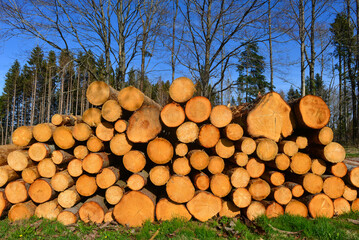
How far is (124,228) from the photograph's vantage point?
10.1 feet

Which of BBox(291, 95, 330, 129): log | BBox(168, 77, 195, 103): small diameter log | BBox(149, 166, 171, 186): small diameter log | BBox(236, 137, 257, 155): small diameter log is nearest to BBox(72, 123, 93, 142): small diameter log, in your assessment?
BBox(149, 166, 171, 186): small diameter log

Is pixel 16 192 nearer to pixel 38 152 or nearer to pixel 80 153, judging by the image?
pixel 38 152

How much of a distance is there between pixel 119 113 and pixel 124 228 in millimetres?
1727

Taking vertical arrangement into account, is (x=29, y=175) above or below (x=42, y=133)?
below

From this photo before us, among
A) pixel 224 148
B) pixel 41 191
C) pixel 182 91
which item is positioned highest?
pixel 182 91

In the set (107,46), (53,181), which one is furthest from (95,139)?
(107,46)

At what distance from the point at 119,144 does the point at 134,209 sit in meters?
1.02

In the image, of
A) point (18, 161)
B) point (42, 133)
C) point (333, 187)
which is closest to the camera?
point (333, 187)

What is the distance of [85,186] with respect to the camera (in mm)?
3359

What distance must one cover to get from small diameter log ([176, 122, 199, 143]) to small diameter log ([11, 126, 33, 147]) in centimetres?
268

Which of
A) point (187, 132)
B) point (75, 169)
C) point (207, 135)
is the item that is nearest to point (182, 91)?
point (187, 132)

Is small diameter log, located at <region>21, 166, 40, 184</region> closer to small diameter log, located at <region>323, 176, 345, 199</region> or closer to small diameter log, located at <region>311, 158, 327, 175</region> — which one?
small diameter log, located at <region>311, 158, 327, 175</region>

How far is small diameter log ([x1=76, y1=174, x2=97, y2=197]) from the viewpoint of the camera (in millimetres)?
3363

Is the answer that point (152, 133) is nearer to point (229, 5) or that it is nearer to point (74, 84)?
point (229, 5)
